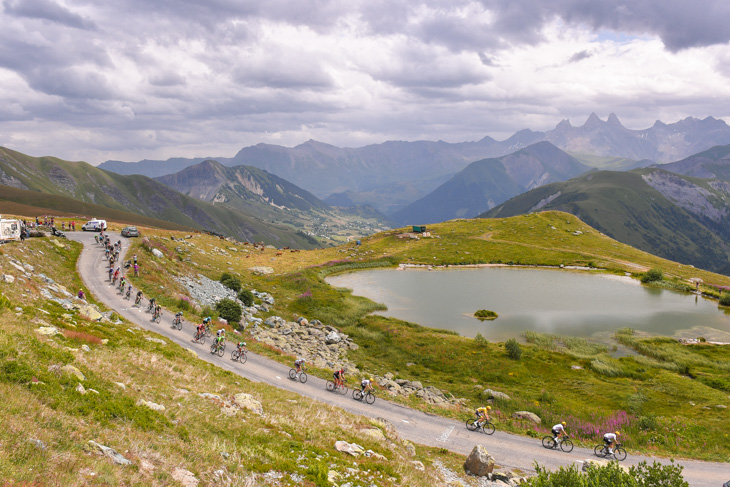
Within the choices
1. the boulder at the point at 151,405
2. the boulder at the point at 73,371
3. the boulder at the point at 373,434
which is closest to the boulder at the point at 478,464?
the boulder at the point at 373,434

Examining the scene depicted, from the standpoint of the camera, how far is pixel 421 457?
98.3 feet

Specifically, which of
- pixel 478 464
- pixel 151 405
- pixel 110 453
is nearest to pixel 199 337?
pixel 151 405

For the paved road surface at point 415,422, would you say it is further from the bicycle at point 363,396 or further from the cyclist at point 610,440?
the cyclist at point 610,440

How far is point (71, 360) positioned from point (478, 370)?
4785cm

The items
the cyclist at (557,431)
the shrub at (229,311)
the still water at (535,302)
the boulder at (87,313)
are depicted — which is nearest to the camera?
the cyclist at (557,431)

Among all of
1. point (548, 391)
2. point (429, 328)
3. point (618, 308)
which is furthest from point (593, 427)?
point (618, 308)

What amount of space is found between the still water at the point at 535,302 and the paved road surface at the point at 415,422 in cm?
3209

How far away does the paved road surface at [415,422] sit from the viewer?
107ft

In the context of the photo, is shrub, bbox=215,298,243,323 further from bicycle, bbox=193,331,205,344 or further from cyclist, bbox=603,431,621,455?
cyclist, bbox=603,431,621,455

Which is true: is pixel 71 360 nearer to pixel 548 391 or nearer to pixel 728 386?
pixel 548 391

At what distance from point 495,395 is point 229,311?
3965 centimetres

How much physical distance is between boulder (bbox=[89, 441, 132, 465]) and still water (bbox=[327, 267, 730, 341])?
201 feet

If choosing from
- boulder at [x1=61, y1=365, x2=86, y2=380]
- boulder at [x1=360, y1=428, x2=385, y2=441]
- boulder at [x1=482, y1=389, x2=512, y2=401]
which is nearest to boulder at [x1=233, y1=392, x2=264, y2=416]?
boulder at [x1=360, y1=428, x2=385, y2=441]

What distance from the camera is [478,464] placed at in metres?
28.8
